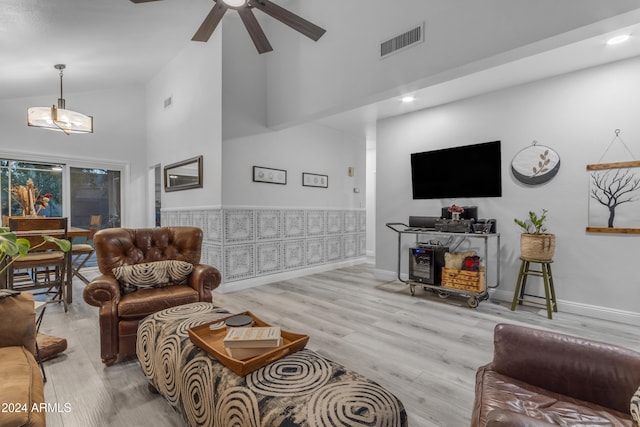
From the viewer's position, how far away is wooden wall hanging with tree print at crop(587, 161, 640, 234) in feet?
9.67

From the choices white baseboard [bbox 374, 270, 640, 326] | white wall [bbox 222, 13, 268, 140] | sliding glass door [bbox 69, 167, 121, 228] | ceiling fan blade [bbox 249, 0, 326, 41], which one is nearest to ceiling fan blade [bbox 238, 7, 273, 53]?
ceiling fan blade [bbox 249, 0, 326, 41]

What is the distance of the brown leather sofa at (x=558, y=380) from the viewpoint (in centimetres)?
107

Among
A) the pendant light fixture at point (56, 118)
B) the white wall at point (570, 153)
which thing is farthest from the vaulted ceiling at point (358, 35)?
the pendant light fixture at point (56, 118)

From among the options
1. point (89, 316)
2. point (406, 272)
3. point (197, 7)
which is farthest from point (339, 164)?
point (89, 316)

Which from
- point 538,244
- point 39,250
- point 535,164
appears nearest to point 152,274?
point 39,250

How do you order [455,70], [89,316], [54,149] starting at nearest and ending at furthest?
[455,70], [89,316], [54,149]

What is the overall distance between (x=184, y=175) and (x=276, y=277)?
2265 mm

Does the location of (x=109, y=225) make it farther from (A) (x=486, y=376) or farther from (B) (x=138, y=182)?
(A) (x=486, y=376)

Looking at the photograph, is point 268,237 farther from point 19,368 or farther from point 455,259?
point 19,368

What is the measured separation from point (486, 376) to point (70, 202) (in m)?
6.79

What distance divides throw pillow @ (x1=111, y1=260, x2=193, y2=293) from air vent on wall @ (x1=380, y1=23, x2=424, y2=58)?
2.87 m

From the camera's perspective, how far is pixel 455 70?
268 cm

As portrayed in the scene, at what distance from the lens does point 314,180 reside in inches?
213

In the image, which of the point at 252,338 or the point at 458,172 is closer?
the point at 252,338
